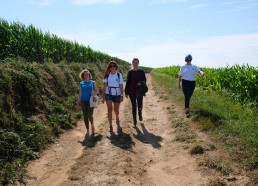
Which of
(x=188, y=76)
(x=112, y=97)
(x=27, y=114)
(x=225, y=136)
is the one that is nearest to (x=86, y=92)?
(x=112, y=97)

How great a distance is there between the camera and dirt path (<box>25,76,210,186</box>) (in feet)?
20.3

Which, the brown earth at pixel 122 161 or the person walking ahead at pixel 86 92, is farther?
the person walking ahead at pixel 86 92


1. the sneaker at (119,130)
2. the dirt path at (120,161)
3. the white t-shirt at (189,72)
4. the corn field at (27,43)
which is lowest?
the dirt path at (120,161)

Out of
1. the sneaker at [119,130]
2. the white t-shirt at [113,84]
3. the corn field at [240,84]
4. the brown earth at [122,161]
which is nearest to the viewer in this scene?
the brown earth at [122,161]

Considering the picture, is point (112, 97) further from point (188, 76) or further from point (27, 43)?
point (27, 43)

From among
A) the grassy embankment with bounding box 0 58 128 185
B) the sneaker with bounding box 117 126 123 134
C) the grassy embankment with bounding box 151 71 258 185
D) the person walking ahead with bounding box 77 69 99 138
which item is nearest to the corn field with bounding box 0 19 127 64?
the grassy embankment with bounding box 0 58 128 185

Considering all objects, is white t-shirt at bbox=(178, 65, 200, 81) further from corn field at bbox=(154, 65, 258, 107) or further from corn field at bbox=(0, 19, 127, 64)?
corn field at bbox=(0, 19, 127, 64)

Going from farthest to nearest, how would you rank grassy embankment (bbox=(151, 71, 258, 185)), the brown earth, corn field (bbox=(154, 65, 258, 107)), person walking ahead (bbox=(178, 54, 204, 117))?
corn field (bbox=(154, 65, 258, 107)) → person walking ahead (bbox=(178, 54, 204, 117)) → grassy embankment (bbox=(151, 71, 258, 185)) → the brown earth

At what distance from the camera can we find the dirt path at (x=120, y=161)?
620 cm

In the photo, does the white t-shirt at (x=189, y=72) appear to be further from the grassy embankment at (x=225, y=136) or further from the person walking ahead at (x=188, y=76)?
the grassy embankment at (x=225, y=136)

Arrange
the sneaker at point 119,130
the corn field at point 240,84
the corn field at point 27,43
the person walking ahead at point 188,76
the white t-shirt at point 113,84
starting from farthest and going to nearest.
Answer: the corn field at point 27,43, the corn field at point 240,84, the person walking ahead at point 188,76, the white t-shirt at point 113,84, the sneaker at point 119,130

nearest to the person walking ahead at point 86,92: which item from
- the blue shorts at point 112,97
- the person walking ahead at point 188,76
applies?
the blue shorts at point 112,97

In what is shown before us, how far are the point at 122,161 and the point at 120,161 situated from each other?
0.16 feet

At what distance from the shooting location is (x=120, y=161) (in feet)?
23.0
